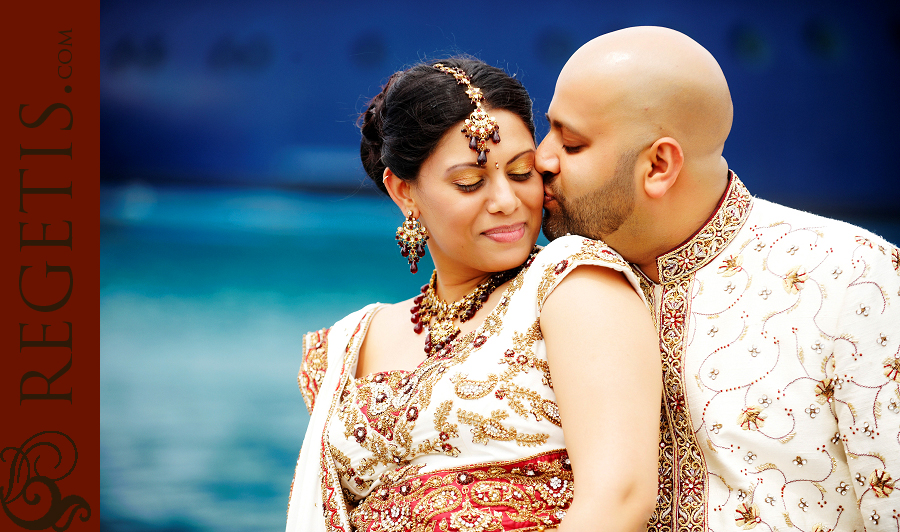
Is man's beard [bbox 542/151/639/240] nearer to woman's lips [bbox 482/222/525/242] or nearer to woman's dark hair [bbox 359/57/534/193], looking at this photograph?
woman's lips [bbox 482/222/525/242]

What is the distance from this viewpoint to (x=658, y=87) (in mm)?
1393

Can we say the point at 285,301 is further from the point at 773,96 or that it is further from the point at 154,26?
the point at 773,96

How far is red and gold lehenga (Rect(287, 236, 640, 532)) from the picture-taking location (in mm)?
1277

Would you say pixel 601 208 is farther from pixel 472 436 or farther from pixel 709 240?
pixel 472 436

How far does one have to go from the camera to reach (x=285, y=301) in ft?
16.2

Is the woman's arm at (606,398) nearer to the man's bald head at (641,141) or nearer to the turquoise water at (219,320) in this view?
the man's bald head at (641,141)

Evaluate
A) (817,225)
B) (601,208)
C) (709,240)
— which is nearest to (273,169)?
(601,208)

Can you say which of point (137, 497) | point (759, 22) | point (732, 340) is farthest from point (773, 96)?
point (137, 497)

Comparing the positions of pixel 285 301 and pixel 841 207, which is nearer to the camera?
pixel 841 207

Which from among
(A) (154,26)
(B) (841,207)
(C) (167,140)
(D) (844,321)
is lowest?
(D) (844,321)

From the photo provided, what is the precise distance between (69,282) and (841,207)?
369 cm

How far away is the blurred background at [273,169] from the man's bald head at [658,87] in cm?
228

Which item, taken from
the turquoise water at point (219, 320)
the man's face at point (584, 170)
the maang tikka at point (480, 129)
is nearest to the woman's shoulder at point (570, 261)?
the man's face at point (584, 170)

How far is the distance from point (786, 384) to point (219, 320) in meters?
4.12
